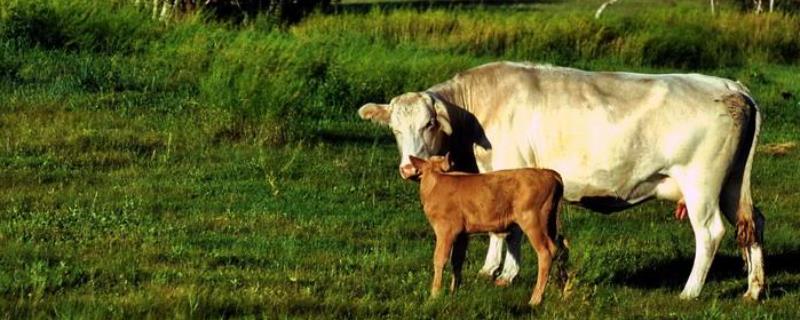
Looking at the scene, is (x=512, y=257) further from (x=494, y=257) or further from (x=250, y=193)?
(x=250, y=193)

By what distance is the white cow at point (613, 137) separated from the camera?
1053 cm

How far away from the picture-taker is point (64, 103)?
18109 millimetres

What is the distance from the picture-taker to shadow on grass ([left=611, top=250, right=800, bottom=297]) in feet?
36.5

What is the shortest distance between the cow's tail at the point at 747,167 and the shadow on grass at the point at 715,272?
0.48 m

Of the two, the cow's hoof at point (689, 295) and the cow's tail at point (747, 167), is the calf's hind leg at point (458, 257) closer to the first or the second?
the cow's hoof at point (689, 295)

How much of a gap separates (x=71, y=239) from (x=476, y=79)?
10.1ft

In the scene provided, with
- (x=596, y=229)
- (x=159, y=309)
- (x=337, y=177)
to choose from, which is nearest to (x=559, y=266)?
(x=159, y=309)

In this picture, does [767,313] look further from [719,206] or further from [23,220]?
[23,220]

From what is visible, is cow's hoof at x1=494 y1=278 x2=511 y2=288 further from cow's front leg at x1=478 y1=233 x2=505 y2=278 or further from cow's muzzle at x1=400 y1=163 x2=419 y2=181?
cow's muzzle at x1=400 y1=163 x2=419 y2=181

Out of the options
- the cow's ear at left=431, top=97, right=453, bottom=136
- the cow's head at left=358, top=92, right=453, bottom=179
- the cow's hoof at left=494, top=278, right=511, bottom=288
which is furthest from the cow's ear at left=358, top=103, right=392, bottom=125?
the cow's hoof at left=494, top=278, right=511, bottom=288

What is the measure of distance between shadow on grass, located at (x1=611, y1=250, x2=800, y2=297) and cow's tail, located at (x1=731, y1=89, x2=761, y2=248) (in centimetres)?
48

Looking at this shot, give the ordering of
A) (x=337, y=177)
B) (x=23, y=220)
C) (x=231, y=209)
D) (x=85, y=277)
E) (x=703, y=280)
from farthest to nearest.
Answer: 1. (x=337, y=177)
2. (x=231, y=209)
3. (x=23, y=220)
4. (x=703, y=280)
5. (x=85, y=277)

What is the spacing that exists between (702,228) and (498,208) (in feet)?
6.10

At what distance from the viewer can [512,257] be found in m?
10.8
